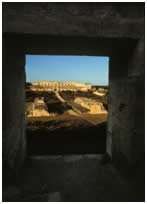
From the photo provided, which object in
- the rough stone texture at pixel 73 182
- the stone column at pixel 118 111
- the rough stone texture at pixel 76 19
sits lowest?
the rough stone texture at pixel 73 182

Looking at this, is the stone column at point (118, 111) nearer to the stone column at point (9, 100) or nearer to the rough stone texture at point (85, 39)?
the rough stone texture at point (85, 39)

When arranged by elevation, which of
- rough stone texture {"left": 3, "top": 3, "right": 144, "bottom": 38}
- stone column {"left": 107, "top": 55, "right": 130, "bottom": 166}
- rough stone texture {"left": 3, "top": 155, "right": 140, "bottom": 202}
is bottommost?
rough stone texture {"left": 3, "top": 155, "right": 140, "bottom": 202}

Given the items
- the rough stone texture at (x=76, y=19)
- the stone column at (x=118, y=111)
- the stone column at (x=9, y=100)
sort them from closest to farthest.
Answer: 1. the rough stone texture at (x=76, y=19)
2. the stone column at (x=9, y=100)
3. the stone column at (x=118, y=111)

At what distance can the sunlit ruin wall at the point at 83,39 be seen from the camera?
1554mm

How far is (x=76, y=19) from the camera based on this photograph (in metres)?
1.60

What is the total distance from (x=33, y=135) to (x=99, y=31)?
4059mm

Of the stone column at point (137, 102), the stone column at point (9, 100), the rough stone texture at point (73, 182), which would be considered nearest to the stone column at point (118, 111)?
the stone column at point (137, 102)

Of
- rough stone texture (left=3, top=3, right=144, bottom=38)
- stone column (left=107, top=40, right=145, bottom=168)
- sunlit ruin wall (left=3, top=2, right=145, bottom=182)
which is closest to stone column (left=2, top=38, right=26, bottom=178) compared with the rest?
sunlit ruin wall (left=3, top=2, right=145, bottom=182)

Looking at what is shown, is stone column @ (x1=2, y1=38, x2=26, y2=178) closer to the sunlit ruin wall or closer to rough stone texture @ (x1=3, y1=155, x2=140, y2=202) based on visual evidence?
the sunlit ruin wall

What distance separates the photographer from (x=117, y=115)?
2406 millimetres

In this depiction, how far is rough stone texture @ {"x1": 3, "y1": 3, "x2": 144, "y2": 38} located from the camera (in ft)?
5.04

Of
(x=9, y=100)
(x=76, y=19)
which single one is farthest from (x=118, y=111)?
(x=9, y=100)

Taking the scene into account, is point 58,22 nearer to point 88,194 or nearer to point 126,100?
point 126,100

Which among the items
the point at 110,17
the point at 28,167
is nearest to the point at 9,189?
the point at 28,167
